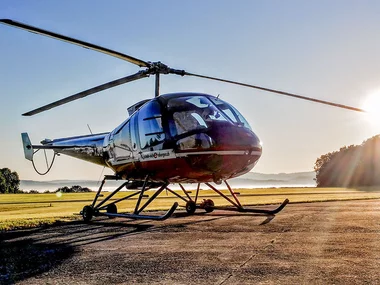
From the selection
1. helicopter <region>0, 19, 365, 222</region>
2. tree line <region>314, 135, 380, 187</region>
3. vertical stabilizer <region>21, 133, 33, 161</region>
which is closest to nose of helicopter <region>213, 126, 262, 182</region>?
helicopter <region>0, 19, 365, 222</region>

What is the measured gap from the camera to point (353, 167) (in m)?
90.2

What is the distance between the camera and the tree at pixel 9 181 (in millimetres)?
104600

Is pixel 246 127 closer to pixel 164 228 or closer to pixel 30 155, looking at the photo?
pixel 164 228

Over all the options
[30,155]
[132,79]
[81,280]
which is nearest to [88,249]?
[81,280]

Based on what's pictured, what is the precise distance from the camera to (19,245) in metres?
9.80

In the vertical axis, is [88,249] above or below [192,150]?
below

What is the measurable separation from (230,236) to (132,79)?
6999 millimetres

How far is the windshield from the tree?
4015 inches

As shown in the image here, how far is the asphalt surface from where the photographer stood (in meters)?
5.93

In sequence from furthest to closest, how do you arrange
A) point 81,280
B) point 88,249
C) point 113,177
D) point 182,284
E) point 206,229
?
1. point 113,177
2. point 206,229
3. point 88,249
4. point 81,280
5. point 182,284

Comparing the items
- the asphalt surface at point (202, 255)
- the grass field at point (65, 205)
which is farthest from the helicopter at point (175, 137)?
the grass field at point (65, 205)

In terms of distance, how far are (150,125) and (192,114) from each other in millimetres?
1672

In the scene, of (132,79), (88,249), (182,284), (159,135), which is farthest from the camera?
(132,79)

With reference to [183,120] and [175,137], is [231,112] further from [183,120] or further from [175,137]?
[175,137]
